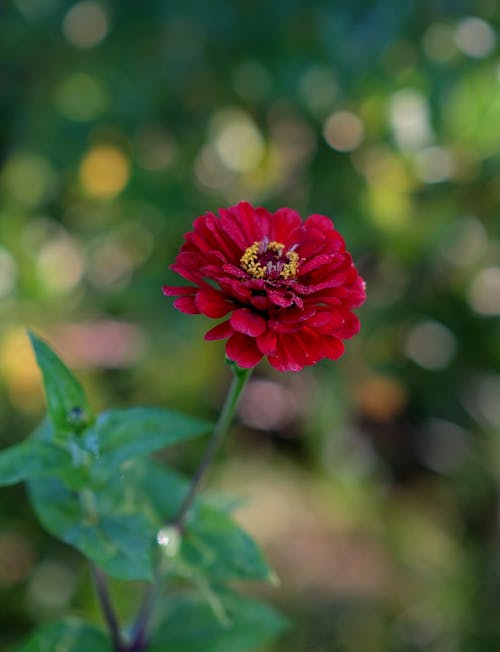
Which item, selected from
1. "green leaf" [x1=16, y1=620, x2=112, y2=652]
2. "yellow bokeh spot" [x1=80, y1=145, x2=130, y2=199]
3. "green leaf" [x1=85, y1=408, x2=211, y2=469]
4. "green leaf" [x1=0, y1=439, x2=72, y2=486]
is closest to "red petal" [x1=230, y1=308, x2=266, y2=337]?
"green leaf" [x1=85, y1=408, x2=211, y2=469]

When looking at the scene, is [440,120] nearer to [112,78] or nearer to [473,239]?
[473,239]

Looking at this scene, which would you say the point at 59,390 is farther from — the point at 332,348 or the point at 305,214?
the point at 305,214

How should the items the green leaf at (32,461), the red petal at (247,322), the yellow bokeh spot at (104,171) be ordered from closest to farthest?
the red petal at (247,322) → the green leaf at (32,461) → the yellow bokeh spot at (104,171)

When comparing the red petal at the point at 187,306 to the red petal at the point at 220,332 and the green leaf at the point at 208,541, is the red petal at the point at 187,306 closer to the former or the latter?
the red petal at the point at 220,332

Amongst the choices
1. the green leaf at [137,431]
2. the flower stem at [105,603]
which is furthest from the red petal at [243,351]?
the flower stem at [105,603]

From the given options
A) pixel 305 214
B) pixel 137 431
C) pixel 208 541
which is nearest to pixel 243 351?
pixel 137 431

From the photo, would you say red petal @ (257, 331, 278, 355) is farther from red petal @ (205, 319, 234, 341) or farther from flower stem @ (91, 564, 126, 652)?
flower stem @ (91, 564, 126, 652)

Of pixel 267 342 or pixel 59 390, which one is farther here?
pixel 59 390
